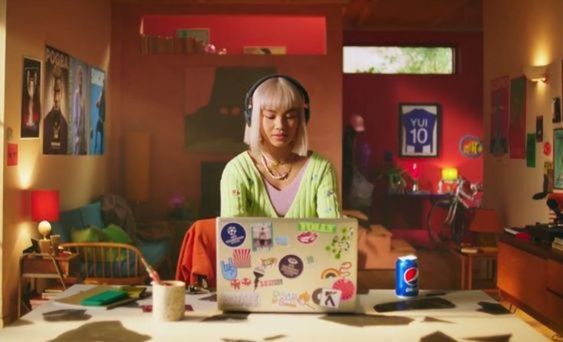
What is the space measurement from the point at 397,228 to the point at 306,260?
8292 millimetres

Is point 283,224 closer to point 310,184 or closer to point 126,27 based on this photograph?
point 310,184

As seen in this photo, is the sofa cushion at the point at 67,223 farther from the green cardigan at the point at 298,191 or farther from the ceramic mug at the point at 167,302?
the ceramic mug at the point at 167,302

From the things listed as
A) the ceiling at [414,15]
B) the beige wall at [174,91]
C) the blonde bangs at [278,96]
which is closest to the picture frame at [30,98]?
the beige wall at [174,91]

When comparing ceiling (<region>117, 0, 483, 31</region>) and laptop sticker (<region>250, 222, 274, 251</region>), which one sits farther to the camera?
ceiling (<region>117, 0, 483, 31</region>)

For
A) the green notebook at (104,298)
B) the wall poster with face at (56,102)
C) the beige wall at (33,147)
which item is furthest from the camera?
the wall poster with face at (56,102)

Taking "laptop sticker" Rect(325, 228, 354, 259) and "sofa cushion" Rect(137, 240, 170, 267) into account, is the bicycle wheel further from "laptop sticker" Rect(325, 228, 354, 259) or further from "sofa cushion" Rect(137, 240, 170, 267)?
"laptop sticker" Rect(325, 228, 354, 259)

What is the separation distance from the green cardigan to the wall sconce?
3.63 m

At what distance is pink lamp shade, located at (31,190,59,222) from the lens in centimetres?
511

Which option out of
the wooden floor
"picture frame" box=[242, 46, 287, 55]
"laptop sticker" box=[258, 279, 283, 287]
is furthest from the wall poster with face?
"laptop sticker" box=[258, 279, 283, 287]

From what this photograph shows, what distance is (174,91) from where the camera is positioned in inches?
311

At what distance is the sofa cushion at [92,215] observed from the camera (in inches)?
244

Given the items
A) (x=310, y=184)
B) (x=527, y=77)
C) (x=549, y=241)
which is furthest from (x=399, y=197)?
(x=310, y=184)

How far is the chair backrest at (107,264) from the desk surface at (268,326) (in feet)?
9.90

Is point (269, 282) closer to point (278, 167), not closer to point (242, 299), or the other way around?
point (242, 299)
